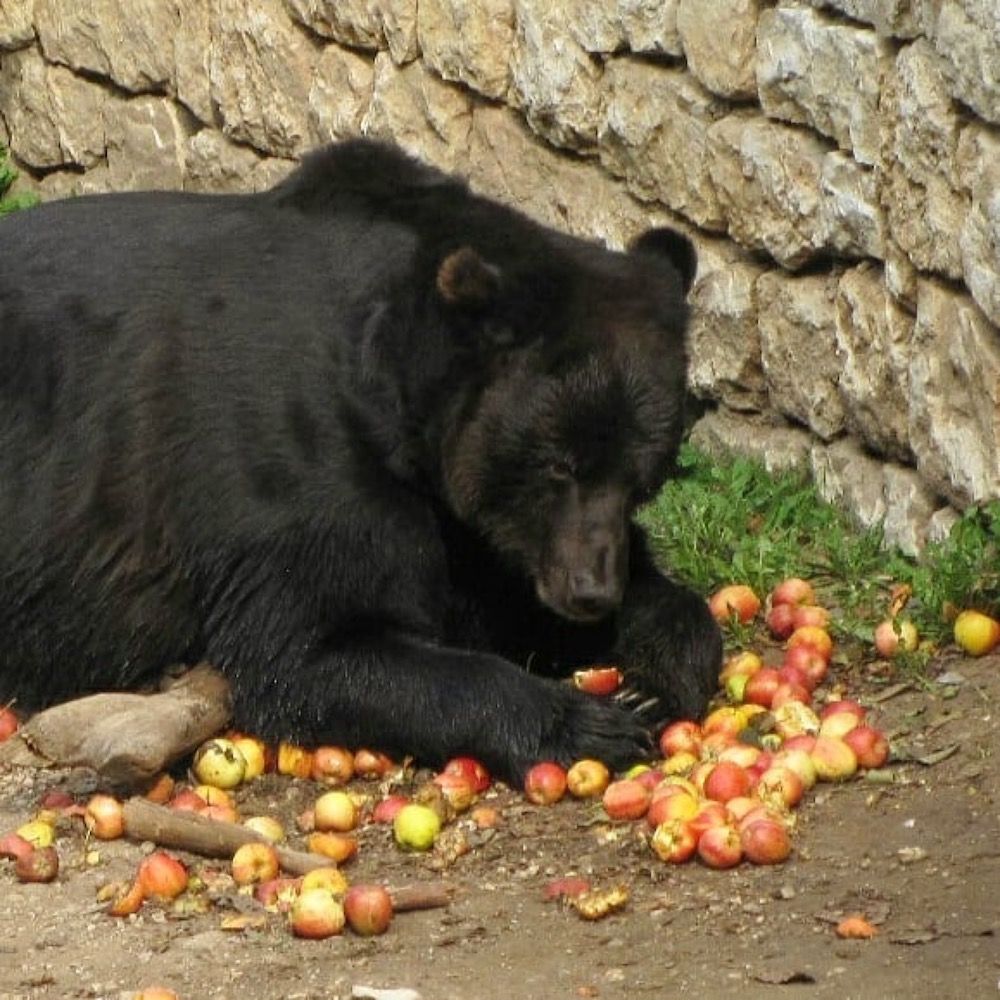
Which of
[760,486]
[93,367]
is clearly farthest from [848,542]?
[93,367]

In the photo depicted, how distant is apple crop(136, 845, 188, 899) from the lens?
4.82m

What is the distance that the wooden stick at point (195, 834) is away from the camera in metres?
4.96

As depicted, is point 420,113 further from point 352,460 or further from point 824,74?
point 352,460

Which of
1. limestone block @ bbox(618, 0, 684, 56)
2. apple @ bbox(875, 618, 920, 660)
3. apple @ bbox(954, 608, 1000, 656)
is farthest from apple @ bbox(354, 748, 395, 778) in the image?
limestone block @ bbox(618, 0, 684, 56)

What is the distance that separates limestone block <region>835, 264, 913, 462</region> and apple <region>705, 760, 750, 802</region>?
1600mm

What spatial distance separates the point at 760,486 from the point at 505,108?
1.64 m

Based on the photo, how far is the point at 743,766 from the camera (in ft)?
17.3

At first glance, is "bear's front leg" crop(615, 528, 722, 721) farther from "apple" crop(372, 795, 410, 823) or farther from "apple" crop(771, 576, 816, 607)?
"apple" crop(372, 795, 410, 823)

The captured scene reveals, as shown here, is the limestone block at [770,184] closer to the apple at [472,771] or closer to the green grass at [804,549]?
the green grass at [804,549]

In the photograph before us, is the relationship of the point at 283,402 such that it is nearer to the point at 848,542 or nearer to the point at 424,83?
the point at 848,542

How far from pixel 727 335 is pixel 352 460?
2020mm

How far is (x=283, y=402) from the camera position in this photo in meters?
5.61

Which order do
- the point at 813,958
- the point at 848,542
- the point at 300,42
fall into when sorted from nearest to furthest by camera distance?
the point at 813,958, the point at 848,542, the point at 300,42

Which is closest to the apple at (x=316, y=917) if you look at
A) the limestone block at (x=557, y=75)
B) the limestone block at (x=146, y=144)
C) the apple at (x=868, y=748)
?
the apple at (x=868, y=748)
